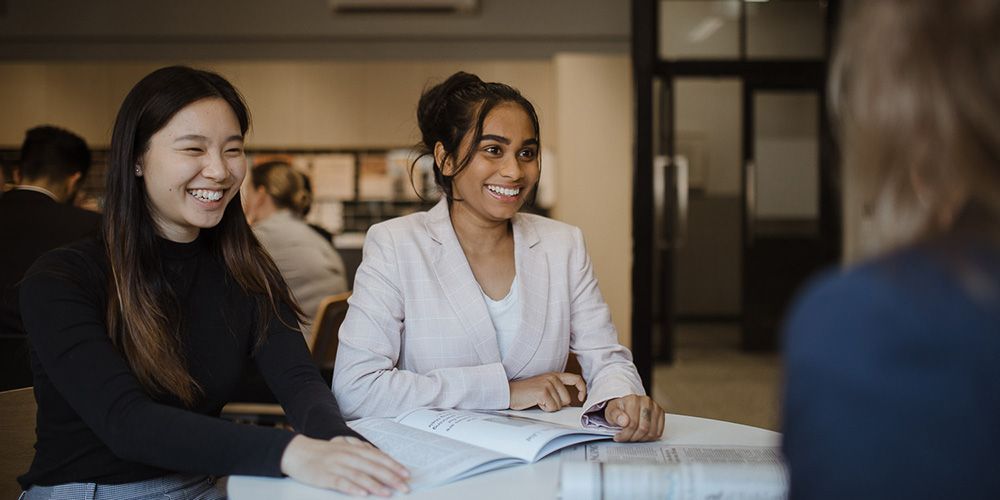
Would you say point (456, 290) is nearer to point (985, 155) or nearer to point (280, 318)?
point (280, 318)

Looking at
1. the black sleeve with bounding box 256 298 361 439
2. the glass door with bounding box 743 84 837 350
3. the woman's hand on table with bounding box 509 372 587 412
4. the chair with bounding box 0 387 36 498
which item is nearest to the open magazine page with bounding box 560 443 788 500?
the black sleeve with bounding box 256 298 361 439

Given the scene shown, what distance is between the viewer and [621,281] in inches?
245

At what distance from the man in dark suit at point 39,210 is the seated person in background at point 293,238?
718 mm

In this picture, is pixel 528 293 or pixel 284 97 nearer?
pixel 528 293

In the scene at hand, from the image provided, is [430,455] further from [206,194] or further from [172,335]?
[206,194]

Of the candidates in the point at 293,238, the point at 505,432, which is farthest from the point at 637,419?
the point at 293,238

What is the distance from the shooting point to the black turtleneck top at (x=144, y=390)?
50.4 inches

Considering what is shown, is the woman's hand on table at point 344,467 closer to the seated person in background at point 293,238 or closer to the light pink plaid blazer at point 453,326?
the light pink plaid blazer at point 453,326

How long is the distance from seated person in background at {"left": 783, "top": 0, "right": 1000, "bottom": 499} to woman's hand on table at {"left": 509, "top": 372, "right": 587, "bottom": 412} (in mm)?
1076

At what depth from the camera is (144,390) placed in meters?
1.43

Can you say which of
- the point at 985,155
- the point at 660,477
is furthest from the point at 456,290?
the point at 985,155

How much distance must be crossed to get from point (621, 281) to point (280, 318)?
4686mm

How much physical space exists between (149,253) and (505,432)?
28.4 inches

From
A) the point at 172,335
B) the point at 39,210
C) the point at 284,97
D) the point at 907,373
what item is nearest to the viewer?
the point at 907,373
